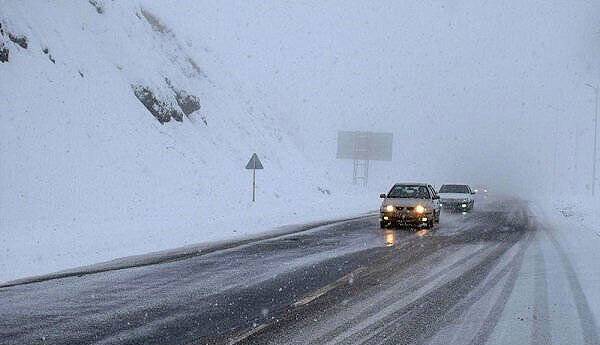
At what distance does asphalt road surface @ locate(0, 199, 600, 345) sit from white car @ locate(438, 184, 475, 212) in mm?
20499

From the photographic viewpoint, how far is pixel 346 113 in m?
182

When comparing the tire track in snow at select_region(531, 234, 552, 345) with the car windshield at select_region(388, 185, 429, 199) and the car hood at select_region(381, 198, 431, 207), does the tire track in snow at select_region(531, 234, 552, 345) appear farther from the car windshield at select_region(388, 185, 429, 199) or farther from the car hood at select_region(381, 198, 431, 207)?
the car windshield at select_region(388, 185, 429, 199)

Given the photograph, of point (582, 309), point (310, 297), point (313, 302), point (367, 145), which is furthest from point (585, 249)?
point (367, 145)

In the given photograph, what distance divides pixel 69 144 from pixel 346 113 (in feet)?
522

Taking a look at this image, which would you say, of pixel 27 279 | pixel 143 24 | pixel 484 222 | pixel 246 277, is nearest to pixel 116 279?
pixel 27 279

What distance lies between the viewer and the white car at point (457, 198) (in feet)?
113

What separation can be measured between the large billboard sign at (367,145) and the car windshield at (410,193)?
52.9m

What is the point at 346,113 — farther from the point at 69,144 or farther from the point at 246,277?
the point at 246,277

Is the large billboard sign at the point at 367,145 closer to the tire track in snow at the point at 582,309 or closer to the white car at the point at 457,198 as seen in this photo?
the white car at the point at 457,198

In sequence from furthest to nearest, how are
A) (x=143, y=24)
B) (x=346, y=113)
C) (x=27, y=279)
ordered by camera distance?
(x=346, y=113)
(x=143, y=24)
(x=27, y=279)

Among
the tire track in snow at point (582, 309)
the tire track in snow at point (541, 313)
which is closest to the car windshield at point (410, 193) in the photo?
the tire track in snow at point (582, 309)

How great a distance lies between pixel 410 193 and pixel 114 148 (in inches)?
542

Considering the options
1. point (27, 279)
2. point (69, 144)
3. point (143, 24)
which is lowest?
point (27, 279)

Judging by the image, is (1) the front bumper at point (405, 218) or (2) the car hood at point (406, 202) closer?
(1) the front bumper at point (405, 218)
